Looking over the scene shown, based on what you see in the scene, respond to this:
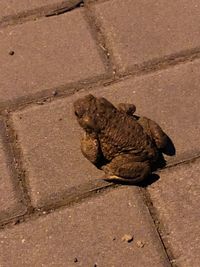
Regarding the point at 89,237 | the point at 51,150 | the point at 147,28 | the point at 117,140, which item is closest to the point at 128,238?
the point at 89,237

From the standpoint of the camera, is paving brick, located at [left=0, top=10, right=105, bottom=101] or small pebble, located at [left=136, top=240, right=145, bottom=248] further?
paving brick, located at [left=0, top=10, right=105, bottom=101]

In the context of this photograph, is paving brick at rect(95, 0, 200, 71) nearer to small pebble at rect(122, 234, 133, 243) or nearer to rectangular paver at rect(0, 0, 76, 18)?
rectangular paver at rect(0, 0, 76, 18)

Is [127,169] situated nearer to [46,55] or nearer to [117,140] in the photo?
[117,140]

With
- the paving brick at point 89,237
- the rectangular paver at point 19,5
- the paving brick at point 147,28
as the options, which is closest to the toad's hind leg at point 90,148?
the paving brick at point 89,237

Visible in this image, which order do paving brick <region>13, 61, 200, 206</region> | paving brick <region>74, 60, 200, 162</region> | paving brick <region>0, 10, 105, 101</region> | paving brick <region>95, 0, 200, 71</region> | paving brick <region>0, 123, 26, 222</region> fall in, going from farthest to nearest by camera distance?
paving brick <region>95, 0, 200, 71</region> < paving brick <region>0, 10, 105, 101</region> < paving brick <region>74, 60, 200, 162</region> < paving brick <region>13, 61, 200, 206</region> < paving brick <region>0, 123, 26, 222</region>

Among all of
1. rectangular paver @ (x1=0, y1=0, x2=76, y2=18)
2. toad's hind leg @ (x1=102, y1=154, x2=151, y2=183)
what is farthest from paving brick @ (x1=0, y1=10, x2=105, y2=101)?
toad's hind leg @ (x1=102, y1=154, x2=151, y2=183)
